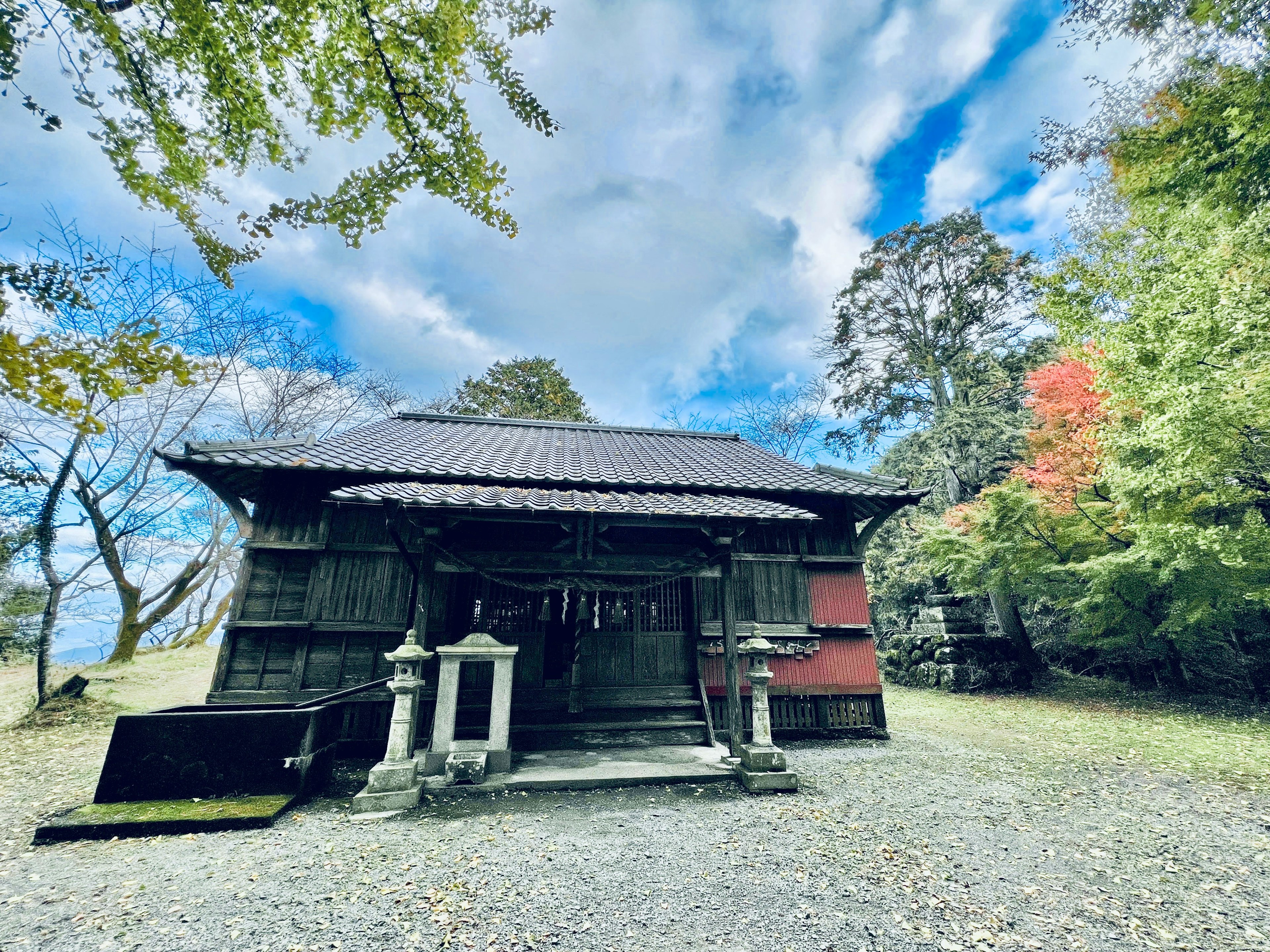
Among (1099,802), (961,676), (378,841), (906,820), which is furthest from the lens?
(961,676)

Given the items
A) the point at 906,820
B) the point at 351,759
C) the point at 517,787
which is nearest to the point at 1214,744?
the point at 906,820

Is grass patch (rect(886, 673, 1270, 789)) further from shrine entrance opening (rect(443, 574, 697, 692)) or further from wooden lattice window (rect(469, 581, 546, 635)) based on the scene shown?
wooden lattice window (rect(469, 581, 546, 635))

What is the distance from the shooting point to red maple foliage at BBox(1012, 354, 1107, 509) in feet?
35.1

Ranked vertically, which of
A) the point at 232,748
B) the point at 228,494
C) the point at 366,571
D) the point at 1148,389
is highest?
the point at 1148,389

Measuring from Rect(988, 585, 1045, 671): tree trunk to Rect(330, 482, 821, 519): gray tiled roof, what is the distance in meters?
11.2

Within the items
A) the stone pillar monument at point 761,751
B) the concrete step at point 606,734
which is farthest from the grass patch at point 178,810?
the stone pillar monument at point 761,751

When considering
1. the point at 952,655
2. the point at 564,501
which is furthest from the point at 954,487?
the point at 564,501

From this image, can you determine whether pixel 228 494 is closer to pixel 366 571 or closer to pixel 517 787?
pixel 366 571

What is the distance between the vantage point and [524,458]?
865 centimetres

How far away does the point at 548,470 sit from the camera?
7.77 meters

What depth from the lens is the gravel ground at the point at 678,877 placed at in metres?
2.74

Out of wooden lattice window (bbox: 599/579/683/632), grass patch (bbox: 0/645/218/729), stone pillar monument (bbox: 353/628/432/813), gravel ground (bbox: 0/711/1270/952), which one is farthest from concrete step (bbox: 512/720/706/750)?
grass patch (bbox: 0/645/218/729)

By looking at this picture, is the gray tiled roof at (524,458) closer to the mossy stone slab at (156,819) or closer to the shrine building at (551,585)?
the shrine building at (551,585)

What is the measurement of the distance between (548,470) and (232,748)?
4773 millimetres
